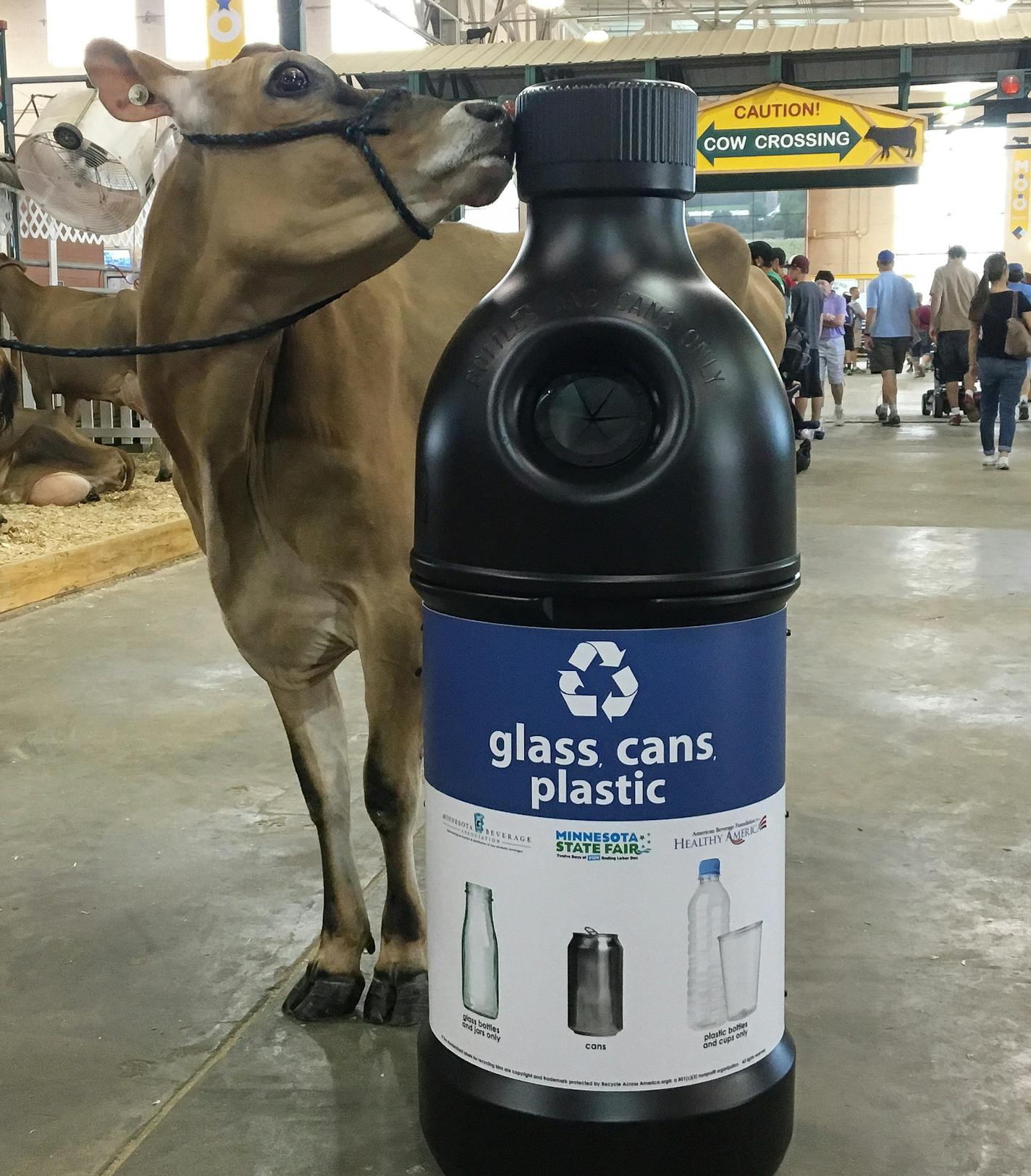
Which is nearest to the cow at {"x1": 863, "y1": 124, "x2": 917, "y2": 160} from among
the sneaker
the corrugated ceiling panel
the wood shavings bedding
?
the corrugated ceiling panel

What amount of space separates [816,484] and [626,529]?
9244 millimetres

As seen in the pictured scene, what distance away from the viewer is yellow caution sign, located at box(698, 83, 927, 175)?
43.7 ft

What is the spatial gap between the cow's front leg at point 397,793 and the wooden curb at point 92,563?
4343 mm

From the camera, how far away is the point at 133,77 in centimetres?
207

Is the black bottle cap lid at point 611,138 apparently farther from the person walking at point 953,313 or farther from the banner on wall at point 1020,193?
the banner on wall at point 1020,193

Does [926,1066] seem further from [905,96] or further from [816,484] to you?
[905,96]

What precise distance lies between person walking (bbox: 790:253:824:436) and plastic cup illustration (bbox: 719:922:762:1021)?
11.0 m

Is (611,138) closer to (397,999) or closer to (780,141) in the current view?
(397,999)

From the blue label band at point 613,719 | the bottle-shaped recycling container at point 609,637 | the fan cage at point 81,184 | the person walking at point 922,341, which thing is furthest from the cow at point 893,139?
the blue label band at point 613,719

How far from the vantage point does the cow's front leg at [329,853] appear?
8.20ft

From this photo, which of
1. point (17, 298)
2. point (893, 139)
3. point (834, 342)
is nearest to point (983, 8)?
point (834, 342)

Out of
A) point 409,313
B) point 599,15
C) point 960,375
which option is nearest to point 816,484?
point 960,375

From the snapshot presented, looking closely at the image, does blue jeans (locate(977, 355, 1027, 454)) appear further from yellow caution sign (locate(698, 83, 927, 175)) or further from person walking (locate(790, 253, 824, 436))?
yellow caution sign (locate(698, 83, 927, 175))

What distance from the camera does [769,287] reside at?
4.04 m
